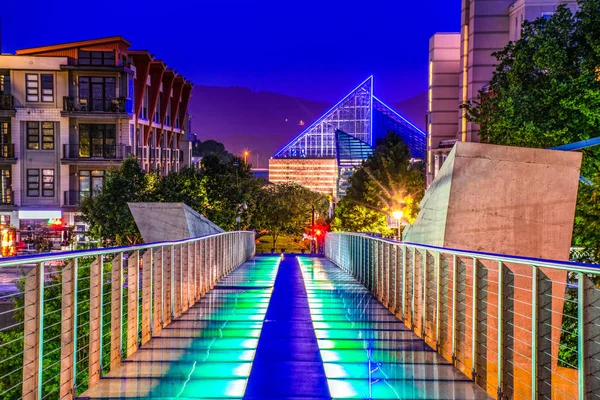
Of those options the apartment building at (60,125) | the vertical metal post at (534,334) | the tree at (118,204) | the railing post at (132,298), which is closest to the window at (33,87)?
the apartment building at (60,125)

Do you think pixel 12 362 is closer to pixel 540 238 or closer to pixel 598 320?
pixel 540 238

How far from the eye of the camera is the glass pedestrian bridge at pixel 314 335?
19.7ft

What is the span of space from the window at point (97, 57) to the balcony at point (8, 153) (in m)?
6.80

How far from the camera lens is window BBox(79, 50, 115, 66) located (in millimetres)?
51500

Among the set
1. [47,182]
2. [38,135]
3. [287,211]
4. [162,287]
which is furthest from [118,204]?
[287,211]

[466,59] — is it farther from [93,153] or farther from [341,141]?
[341,141]

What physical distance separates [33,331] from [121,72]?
157 feet

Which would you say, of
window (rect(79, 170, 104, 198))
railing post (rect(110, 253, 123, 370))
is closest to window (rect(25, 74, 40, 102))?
window (rect(79, 170, 104, 198))

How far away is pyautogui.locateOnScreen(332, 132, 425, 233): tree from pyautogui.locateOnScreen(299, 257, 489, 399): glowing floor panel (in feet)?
156

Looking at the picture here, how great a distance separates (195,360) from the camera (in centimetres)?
821

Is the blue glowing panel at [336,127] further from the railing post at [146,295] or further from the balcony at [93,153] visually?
the railing post at [146,295]

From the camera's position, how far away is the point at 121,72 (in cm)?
5153

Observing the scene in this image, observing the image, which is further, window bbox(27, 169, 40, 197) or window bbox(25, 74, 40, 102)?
window bbox(27, 169, 40, 197)

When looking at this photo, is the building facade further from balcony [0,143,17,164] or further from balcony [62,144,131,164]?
balcony [0,143,17,164]
